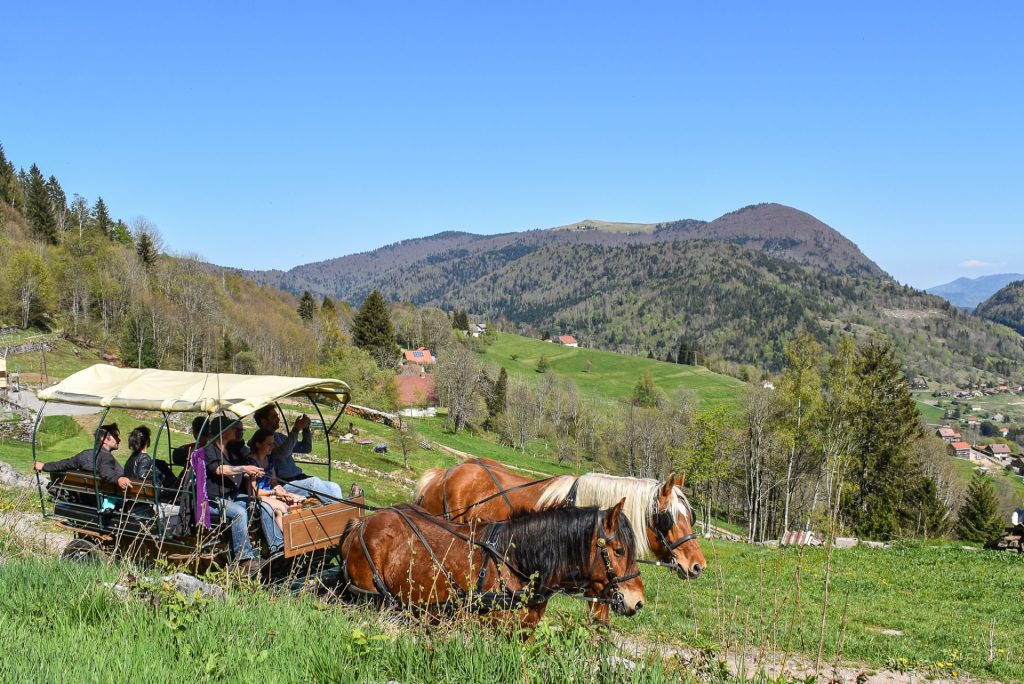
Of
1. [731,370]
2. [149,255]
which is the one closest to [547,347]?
[731,370]

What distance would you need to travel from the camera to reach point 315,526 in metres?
7.33

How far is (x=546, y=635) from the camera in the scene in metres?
3.75

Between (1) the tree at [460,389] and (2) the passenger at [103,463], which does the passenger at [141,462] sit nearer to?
(2) the passenger at [103,463]

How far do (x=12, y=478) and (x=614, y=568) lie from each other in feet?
51.7

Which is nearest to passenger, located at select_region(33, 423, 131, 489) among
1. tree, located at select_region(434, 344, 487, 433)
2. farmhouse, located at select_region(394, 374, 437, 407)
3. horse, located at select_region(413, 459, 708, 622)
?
horse, located at select_region(413, 459, 708, 622)

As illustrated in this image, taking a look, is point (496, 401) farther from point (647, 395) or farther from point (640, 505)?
point (640, 505)

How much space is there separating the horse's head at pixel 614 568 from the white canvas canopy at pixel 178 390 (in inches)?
146

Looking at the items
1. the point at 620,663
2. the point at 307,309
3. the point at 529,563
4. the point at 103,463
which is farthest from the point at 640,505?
the point at 307,309

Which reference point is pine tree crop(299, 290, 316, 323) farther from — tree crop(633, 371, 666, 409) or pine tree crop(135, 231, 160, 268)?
tree crop(633, 371, 666, 409)

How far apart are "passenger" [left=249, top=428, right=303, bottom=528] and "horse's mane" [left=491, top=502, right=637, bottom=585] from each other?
2913 millimetres

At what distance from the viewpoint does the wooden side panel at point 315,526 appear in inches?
279

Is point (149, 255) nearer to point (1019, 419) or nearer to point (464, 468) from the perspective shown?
point (464, 468)

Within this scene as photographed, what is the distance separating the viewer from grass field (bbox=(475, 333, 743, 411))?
118 meters

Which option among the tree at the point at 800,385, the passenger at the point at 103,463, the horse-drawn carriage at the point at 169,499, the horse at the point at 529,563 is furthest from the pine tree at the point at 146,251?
the horse at the point at 529,563
